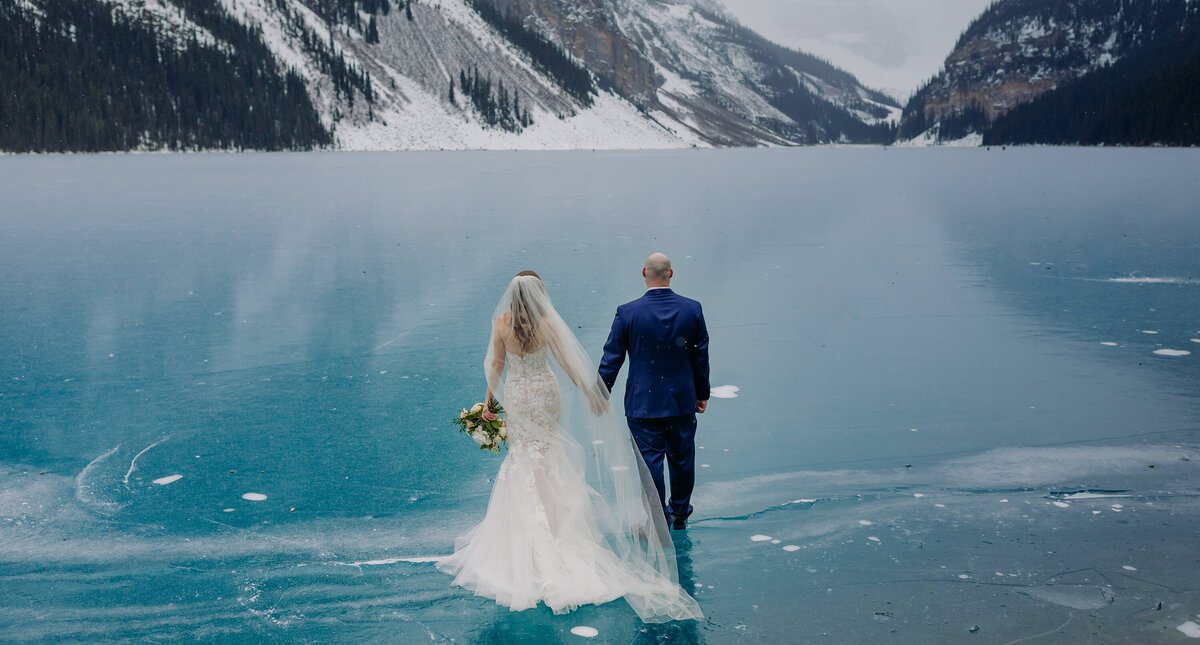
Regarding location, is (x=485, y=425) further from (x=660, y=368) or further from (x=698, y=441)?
(x=698, y=441)

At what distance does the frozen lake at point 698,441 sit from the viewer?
5180 millimetres

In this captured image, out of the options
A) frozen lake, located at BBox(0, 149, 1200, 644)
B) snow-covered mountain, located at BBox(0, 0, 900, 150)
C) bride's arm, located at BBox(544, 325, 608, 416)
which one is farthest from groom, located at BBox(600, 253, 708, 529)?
snow-covered mountain, located at BBox(0, 0, 900, 150)

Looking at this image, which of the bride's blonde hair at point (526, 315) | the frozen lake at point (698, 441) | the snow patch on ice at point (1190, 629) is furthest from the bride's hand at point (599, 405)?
the snow patch on ice at point (1190, 629)

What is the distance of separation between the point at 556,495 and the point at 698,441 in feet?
9.56

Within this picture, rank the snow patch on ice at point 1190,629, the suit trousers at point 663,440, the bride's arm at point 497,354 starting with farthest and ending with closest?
the suit trousers at point 663,440, the bride's arm at point 497,354, the snow patch on ice at point 1190,629

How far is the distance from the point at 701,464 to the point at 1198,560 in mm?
3524

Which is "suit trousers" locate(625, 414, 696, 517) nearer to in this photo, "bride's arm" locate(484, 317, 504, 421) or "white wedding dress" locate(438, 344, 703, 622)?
"white wedding dress" locate(438, 344, 703, 622)

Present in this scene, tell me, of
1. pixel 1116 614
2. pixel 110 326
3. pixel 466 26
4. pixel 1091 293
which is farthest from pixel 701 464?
pixel 466 26

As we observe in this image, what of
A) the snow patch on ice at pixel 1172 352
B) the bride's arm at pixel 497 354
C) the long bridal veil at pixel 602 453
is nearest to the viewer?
the long bridal veil at pixel 602 453

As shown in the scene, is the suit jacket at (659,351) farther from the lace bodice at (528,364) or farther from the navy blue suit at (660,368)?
the lace bodice at (528,364)

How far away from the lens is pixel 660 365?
5648mm

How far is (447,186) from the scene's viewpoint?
47188 mm

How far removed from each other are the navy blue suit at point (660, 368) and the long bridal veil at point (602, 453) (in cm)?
16

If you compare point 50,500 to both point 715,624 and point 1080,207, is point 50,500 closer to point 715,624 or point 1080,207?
point 715,624
